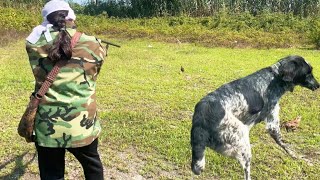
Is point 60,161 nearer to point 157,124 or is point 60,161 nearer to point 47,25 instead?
point 47,25

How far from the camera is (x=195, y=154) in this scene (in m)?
3.31

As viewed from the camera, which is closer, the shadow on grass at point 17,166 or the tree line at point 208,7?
the shadow on grass at point 17,166

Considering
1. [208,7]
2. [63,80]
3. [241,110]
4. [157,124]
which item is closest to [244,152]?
[241,110]

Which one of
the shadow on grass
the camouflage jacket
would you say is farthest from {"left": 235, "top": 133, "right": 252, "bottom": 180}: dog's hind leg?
the shadow on grass

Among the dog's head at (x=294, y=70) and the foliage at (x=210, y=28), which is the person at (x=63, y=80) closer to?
the dog's head at (x=294, y=70)

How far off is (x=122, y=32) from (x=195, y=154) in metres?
18.2

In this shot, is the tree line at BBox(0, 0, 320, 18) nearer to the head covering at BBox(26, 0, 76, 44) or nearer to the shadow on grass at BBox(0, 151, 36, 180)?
the shadow on grass at BBox(0, 151, 36, 180)

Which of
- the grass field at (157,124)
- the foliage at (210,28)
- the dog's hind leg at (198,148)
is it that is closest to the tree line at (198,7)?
the foliage at (210,28)

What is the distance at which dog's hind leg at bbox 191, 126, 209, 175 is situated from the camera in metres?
3.29

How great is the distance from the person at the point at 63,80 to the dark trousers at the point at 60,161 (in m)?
0.01

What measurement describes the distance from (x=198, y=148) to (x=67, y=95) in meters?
1.17

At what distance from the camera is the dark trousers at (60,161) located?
3.02 metres

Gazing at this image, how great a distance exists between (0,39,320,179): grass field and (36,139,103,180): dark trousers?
115 cm

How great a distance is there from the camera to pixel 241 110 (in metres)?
3.72
